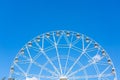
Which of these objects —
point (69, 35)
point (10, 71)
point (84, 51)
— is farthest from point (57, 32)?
point (10, 71)

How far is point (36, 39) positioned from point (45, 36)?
49.8 inches

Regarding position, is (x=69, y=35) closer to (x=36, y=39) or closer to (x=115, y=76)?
(x=36, y=39)

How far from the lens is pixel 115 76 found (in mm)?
43594

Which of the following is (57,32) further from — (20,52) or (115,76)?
(115,76)

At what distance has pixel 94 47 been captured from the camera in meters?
45.6

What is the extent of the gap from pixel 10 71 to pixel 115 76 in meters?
13.1

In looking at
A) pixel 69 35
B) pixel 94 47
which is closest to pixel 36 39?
pixel 69 35

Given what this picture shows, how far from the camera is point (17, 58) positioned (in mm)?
44812

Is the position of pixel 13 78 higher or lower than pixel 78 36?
lower

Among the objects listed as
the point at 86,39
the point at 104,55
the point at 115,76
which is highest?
the point at 86,39

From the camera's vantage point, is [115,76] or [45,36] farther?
[45,36]

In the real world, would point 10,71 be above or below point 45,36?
below

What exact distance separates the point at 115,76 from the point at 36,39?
37.3 feet

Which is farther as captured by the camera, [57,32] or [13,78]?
[57,32]
